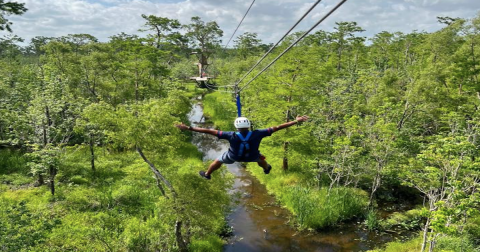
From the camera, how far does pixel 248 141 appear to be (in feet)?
23.6

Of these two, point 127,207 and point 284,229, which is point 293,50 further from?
point 127,207

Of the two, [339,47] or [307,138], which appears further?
[339,47]

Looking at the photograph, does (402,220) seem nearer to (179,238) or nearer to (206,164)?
(206,164)

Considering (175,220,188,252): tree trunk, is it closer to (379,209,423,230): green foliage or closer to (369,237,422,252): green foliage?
(369,237,422,252): green foliage

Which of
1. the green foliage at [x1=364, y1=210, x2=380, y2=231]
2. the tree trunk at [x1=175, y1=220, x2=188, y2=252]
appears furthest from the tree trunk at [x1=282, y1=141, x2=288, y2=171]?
the tree trunk at [x1=175, y1=220, x2=188, y2=252]

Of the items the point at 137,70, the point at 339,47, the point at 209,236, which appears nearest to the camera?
the point at 209,236

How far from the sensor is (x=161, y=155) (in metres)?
12.2

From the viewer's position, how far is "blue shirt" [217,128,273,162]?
7.15 metres

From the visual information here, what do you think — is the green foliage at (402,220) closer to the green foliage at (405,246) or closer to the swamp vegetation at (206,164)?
the swamp vegetation at (206,164)

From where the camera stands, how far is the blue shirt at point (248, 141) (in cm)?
715

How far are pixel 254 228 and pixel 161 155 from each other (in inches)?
273

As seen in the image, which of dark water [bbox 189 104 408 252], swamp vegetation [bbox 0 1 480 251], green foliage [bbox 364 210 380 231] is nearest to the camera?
swamp vegetation [bbox 0 1 480 251]

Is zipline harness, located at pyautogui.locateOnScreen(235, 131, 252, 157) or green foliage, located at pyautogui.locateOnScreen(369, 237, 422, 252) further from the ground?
zipline harness, located at pyautogui.locateOnScreen(235, 131, 252, 157)

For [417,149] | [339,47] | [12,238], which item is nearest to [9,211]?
[12,238]
